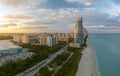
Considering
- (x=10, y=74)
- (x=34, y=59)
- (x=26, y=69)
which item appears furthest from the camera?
(x=34, y=59)

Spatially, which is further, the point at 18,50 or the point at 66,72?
the point at 18,50

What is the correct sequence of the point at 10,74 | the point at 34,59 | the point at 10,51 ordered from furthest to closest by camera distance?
1. the point at 10,51
2. the point at 34,59
3. the point at 10,74

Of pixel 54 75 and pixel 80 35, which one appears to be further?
pixel 80 35

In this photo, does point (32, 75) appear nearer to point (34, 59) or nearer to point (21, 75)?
point (21, 75)

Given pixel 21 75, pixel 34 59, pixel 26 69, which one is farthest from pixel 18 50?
pixel 21 75

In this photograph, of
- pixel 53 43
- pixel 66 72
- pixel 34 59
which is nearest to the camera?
pixel 66 72

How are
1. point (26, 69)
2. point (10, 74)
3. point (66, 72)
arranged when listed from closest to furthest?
point (10, 74), point (66, 72), point (26, 69)

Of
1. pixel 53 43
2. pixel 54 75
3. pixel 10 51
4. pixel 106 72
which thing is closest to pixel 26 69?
pixel 54 75

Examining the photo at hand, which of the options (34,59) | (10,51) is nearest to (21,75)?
(34,59)

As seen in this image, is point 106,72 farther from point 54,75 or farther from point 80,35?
point 80,35
